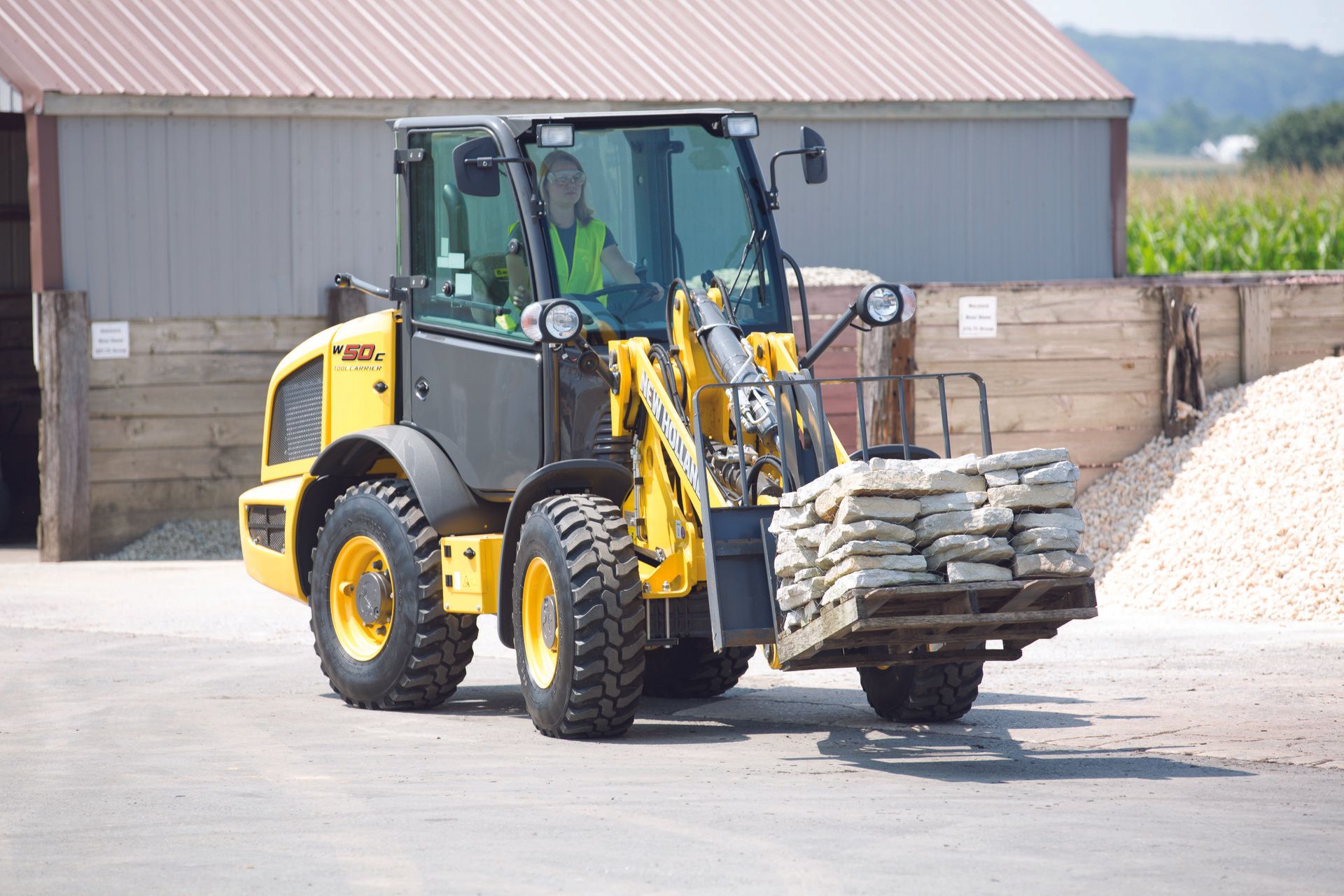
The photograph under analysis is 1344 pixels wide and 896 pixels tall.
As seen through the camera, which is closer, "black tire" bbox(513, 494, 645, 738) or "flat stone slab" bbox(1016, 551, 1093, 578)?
"flat stone slab" bbox(1016, 551, 1093, 578)

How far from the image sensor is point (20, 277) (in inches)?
835

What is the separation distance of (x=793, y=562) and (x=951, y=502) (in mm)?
657

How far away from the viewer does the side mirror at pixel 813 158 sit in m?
9.12

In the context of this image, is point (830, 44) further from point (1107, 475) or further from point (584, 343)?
point (584, 343)

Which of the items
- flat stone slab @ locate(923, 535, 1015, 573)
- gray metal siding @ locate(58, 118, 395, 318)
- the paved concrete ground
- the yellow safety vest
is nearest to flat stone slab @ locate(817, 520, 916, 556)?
flat stone slab @ locate(923, 535, 1015, 573)

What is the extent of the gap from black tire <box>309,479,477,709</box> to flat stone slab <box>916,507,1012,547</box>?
2.92 m

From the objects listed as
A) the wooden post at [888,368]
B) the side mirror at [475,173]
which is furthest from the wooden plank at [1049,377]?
the side mirror at [475,173]

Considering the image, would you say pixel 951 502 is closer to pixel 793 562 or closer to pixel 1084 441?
pixel 793 562

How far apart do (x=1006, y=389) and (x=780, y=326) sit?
594cm

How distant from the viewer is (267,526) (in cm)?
1084

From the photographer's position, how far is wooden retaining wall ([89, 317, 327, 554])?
16.4m

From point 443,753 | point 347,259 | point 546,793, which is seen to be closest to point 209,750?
point 443,753

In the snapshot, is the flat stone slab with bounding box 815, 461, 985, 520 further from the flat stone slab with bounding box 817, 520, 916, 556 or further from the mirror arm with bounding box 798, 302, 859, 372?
the mirror arm with bounding box 798, 302, 859, 372

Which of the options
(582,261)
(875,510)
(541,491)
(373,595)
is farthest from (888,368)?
(875,510)
